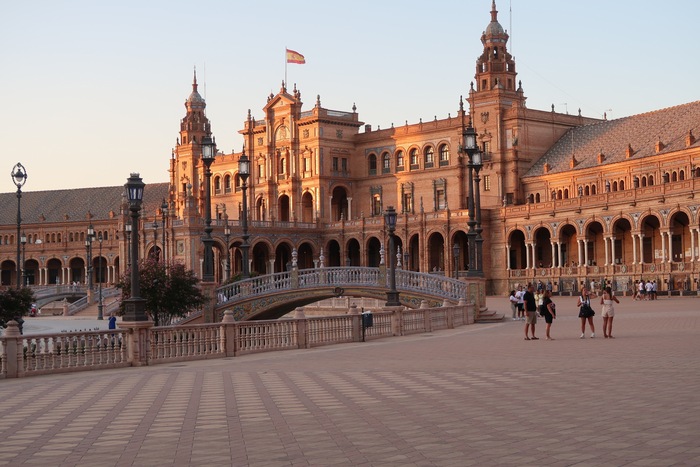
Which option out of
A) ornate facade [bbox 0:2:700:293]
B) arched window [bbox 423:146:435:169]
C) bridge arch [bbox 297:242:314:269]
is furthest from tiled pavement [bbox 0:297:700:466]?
bridge arch [bbox 297:242:314:269]

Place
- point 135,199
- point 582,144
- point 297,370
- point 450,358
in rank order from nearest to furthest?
point 297,370 → point 450,358 → point 135,199 → point 582,144

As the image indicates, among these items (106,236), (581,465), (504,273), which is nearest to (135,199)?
(581,465)

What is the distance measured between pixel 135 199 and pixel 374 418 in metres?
12.2

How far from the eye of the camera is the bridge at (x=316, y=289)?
40781 mm

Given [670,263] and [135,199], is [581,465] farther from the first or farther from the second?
[670,263]

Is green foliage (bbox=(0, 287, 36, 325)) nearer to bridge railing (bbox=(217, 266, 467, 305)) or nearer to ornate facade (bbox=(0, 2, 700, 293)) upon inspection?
bridge railing (bbox=(217, 266, 467, 305))

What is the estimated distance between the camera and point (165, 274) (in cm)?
4566

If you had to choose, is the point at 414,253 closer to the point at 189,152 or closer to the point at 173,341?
the point at 189,152

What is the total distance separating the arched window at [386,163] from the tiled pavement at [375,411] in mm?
75067

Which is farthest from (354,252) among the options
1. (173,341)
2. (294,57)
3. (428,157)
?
(173,341)

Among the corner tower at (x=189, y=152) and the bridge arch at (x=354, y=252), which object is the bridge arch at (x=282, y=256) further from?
the corner tower at (x=189, y=152)

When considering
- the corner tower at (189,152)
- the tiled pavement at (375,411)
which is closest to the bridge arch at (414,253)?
the corner tower at (189,152)

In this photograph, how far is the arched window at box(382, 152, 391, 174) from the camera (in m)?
97.2

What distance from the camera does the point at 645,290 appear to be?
61.0m
